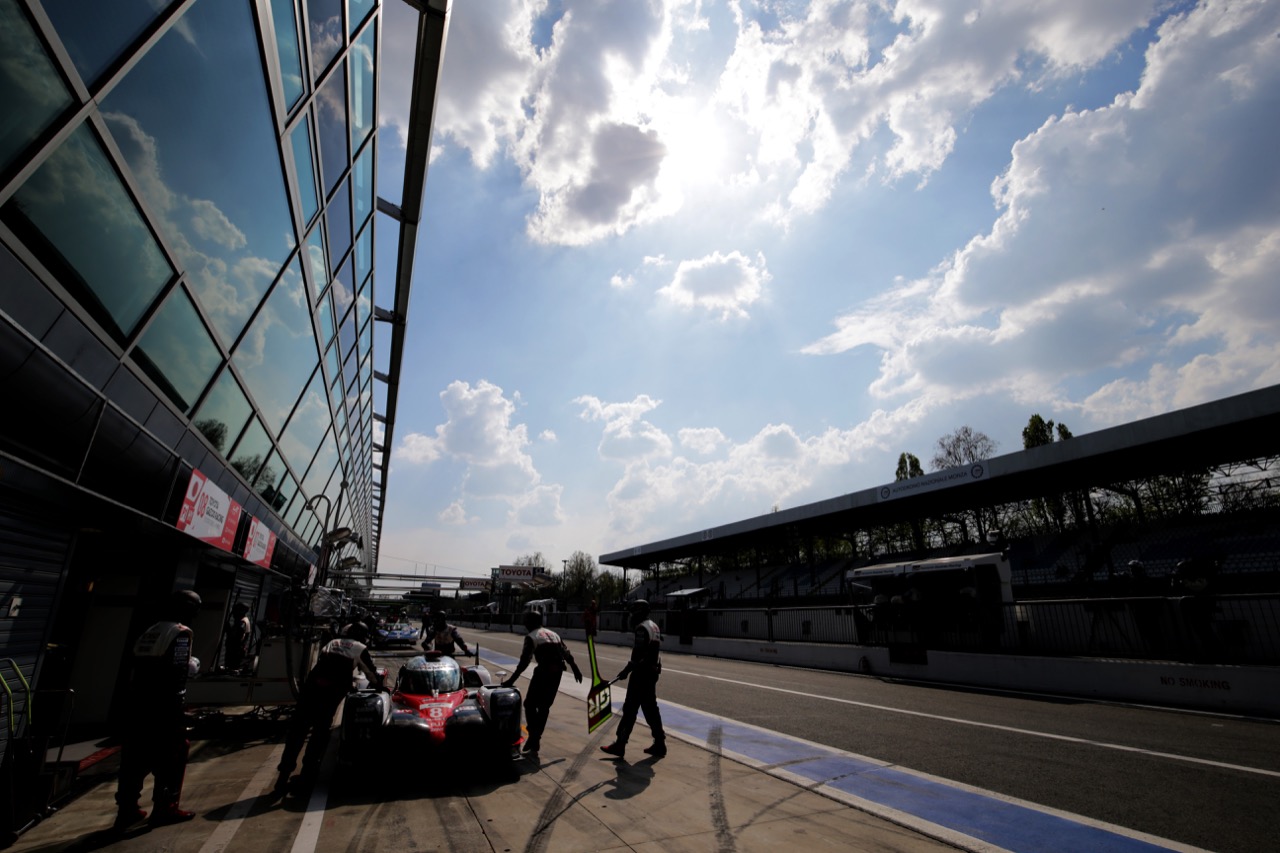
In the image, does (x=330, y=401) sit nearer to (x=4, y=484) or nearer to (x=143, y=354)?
(x=143, y=354)

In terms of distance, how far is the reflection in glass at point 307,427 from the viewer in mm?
11016

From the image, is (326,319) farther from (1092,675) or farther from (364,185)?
(1092,675)

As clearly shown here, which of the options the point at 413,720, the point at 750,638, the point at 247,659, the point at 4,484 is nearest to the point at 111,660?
the point at 247,659

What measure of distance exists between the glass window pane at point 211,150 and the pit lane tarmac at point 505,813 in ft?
15.5

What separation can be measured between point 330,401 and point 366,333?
2.92 meters

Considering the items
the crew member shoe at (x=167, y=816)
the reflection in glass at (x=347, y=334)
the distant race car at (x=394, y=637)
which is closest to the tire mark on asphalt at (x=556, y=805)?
the crew member shoe at (x=167, y=816)

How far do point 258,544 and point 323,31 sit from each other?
8287 millimetres

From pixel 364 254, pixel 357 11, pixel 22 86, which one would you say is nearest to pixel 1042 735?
pixel 22 86

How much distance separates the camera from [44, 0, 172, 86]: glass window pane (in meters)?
3.42

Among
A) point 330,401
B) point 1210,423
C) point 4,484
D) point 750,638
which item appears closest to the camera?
point 4,484

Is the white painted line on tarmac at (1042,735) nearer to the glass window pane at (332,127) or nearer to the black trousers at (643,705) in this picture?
the black trousers at (643,705)

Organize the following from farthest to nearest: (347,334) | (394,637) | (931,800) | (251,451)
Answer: (394,637)
(347,334)
(251,451)
(931,800)

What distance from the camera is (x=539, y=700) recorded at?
657 centimetres

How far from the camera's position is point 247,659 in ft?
40.1
